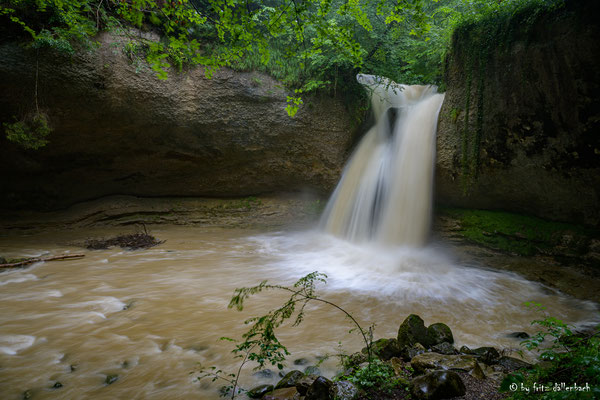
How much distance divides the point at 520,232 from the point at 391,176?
2852 millimetres

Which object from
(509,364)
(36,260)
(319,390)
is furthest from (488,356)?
(36,260)

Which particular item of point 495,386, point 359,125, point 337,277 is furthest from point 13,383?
point 359,125

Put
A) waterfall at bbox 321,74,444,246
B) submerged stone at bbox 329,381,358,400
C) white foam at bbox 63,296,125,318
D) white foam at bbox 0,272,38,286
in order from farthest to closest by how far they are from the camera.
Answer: waterfall at bbox 321,74,444,246 → white foam at bbox 0,272,38,286 → white foam at bbox 63,296,125,318 → submerged stone at bbox 329,381,358,400

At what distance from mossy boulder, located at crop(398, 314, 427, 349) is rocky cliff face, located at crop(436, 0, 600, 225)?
158 inches

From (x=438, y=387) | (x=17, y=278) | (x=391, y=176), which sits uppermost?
(x=391, y=176)

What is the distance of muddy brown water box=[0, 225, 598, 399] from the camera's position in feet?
7.66

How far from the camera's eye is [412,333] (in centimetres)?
275

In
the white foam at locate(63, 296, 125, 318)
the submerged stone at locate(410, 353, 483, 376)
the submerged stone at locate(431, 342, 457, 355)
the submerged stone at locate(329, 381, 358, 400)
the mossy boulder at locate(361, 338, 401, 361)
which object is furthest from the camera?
the white foam at locate(63, 296, 125, 318)

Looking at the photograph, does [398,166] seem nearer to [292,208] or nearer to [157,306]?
[292,208]

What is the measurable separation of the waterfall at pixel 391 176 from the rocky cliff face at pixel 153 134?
0.86m

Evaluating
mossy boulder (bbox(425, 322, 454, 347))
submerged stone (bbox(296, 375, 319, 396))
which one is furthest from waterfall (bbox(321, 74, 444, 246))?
submerged stone (bbox(296, 375, 319, 396))

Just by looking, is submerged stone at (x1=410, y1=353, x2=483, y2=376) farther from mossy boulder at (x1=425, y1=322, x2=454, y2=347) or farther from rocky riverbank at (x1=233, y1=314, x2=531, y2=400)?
mossy boulder at (x1=425, y1=322, x2=454, y2=347)

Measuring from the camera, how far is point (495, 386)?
1935 mm

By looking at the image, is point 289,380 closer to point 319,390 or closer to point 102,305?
point 319,390
